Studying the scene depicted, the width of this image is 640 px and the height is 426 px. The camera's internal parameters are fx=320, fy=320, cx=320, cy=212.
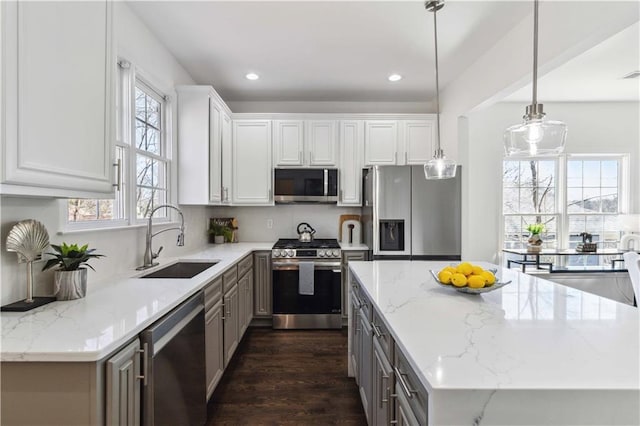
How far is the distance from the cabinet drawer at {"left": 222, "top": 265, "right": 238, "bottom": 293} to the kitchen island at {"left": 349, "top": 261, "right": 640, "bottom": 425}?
1352 mm

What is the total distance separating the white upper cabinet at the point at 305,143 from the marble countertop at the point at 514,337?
2.44 meters

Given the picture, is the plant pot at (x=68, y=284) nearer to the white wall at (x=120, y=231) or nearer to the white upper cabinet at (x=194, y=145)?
the white wall at (x=120, y=231)

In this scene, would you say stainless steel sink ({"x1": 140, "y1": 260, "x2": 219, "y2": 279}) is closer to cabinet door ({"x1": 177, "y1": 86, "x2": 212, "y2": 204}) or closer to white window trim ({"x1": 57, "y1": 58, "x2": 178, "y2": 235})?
white window trim ({"x1": 57, "y1": 58, "x2": 178, "y2": 235})

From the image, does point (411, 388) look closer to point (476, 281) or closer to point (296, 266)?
point (476, 281)

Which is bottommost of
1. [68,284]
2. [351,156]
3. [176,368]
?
[176,368]

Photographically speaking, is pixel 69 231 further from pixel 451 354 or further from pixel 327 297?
pixel 327 297

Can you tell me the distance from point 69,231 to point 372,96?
349cm

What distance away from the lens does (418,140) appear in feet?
13.0

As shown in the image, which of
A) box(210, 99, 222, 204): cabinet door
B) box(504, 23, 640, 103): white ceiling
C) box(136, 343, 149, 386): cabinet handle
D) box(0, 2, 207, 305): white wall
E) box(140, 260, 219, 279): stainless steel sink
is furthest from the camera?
box(210, 99, 222, 204): cabinet door

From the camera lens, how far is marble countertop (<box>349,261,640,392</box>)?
2.60 feet

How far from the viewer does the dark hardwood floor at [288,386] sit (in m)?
2.08

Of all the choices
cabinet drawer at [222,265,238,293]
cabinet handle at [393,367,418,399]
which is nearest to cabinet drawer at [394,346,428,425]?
cabinet handle at [393,367,418,399]

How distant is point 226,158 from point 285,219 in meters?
1.15

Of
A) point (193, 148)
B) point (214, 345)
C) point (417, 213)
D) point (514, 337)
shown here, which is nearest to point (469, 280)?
point (514, 337)
